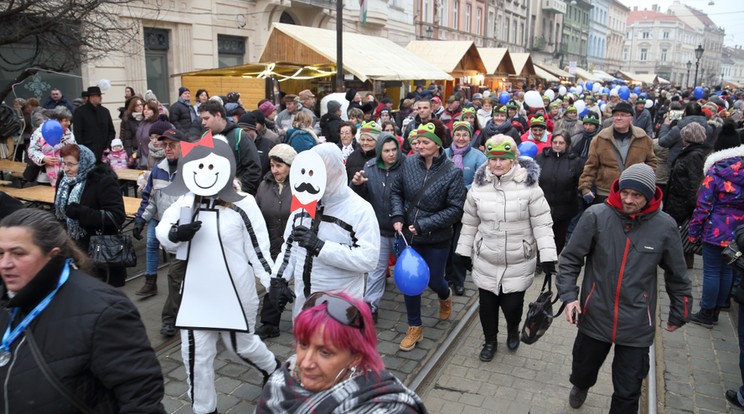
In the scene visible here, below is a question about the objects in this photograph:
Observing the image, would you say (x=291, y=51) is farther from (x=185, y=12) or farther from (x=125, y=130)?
(x=125, y=130)

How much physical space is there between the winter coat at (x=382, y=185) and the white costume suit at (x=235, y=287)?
5.93 ft

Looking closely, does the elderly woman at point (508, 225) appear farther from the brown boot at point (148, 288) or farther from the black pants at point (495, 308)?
the brown boot at point (148, 288)

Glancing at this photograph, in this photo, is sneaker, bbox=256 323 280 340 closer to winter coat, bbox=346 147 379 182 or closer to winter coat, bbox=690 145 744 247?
winter coat, bbox=346 147 379 182

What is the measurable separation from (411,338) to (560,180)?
278cm

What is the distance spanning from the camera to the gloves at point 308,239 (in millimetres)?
3577

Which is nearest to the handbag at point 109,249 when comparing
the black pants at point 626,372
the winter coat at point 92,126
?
the black pants at point 626,372

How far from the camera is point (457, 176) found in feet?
16.6

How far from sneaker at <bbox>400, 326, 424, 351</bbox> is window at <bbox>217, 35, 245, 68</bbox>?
52.9 feet

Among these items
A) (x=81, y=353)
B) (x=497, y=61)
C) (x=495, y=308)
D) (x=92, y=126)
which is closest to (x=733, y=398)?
(x=495, y=308)

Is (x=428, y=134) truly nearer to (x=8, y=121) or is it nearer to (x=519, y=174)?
(x=519, y=174)

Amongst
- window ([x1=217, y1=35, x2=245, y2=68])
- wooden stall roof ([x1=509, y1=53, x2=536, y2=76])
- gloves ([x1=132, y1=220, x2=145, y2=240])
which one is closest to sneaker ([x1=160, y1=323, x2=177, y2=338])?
gloves ([x1=132, y1=220, x2=145, y2=240])

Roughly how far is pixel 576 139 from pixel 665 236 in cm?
464

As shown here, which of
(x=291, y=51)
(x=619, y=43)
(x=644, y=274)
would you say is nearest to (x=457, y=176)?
(x=644, y=274)

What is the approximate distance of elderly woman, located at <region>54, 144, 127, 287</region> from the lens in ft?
16.1
